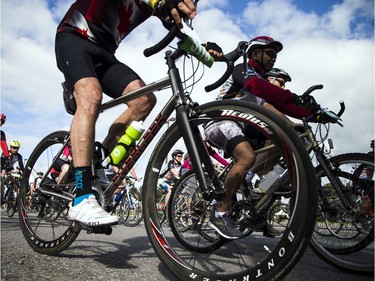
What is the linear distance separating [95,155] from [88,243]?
1.23 m

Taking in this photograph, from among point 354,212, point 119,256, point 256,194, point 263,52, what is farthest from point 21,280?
point 263,52

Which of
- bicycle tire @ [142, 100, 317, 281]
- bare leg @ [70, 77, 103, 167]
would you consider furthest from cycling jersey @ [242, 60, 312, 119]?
bare leg @ [70, 77, 103, 167]

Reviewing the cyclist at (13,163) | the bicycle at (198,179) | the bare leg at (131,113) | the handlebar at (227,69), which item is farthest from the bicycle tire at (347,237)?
the cyclist at (13,163)

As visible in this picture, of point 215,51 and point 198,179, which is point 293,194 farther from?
point 215,51

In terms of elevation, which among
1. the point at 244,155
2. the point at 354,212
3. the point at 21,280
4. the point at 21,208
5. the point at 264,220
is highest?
the point at 244,155

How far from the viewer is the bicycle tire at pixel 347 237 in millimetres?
2592

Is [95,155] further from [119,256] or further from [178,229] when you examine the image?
[178,229]

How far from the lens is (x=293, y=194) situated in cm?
139

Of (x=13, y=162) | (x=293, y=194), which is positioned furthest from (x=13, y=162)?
(x=293, y=194)

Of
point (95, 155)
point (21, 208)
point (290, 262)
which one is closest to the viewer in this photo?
point (290, 262)

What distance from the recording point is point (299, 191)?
1.34m

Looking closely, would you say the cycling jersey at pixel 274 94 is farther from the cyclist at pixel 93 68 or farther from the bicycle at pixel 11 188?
the bicycle at pixel 11 188

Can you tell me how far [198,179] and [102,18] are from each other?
152 centimetres

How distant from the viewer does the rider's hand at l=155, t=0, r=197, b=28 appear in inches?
70.9
